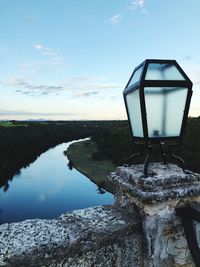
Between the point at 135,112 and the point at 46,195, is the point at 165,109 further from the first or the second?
the point at 46,195

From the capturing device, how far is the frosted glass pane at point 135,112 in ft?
6.61

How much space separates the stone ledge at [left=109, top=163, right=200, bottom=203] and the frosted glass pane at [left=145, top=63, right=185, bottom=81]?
25.9 inches

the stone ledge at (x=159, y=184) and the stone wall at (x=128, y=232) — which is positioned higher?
the stone ledge at (x=159, y=184)

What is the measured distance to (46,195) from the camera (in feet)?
96.9

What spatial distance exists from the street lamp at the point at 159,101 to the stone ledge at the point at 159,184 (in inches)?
4.0

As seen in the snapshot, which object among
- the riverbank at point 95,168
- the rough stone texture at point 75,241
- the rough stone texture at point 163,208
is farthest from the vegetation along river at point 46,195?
the rough stone texture at point 163,208

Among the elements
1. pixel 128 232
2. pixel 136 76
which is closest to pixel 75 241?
pixel 128 232

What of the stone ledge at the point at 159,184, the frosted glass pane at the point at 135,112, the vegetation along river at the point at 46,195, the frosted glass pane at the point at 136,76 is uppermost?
the frosted glass pane at the point at 136,76

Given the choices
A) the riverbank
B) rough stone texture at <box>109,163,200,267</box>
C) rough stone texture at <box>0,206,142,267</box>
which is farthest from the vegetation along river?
rough stone texture at <box>109,163,200,267</box>

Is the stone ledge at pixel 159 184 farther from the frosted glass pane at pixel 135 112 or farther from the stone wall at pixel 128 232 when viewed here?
the frosted glass pane at pixel 135 112

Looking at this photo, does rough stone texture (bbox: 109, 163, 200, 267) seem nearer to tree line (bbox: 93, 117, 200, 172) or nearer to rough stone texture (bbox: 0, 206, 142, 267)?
rough stone texture (bbox: 0, 206, 142, 267)

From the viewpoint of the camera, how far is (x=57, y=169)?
4191cm

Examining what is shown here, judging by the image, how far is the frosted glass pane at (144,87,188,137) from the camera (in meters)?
1.97

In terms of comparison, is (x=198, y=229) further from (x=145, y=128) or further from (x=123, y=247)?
(x=145, y=128)
